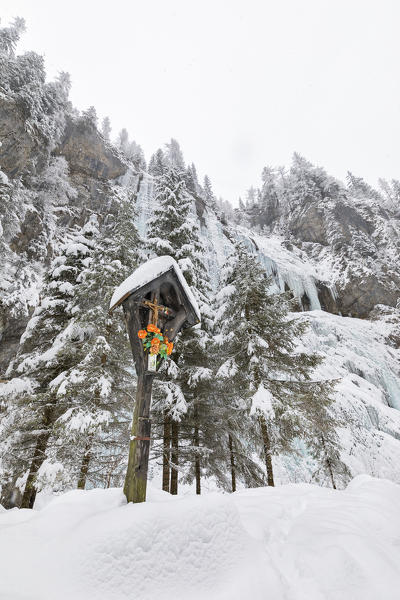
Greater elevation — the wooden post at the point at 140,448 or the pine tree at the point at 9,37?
the pine tree at the point at 9,37

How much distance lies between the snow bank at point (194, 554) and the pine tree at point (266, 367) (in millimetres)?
4440

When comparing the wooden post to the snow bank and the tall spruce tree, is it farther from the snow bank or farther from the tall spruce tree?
the tall spruce tree

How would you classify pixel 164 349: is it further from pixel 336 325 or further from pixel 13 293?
pixel 336 325

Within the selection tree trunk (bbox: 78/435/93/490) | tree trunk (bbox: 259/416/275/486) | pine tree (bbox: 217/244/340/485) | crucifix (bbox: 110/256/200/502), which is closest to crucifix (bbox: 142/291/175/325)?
crucifix (bbox: 110/256/200/502)

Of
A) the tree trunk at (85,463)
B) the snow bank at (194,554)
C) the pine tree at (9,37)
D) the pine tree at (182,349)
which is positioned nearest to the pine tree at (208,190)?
the pine tree at (9,37)

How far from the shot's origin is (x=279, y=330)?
8.72m

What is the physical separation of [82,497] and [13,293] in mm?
10885

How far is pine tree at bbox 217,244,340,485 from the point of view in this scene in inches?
294

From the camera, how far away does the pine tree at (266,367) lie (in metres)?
7.47

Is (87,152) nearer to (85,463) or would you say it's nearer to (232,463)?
(85,463)

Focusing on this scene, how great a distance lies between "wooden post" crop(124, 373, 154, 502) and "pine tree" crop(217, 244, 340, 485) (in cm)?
398

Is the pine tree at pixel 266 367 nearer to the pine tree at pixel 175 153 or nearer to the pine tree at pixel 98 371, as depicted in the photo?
the pine tree at pixel 98 371

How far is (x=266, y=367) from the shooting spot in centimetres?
865

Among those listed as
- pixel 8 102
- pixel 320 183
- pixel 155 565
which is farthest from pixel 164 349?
pixel 320 183
